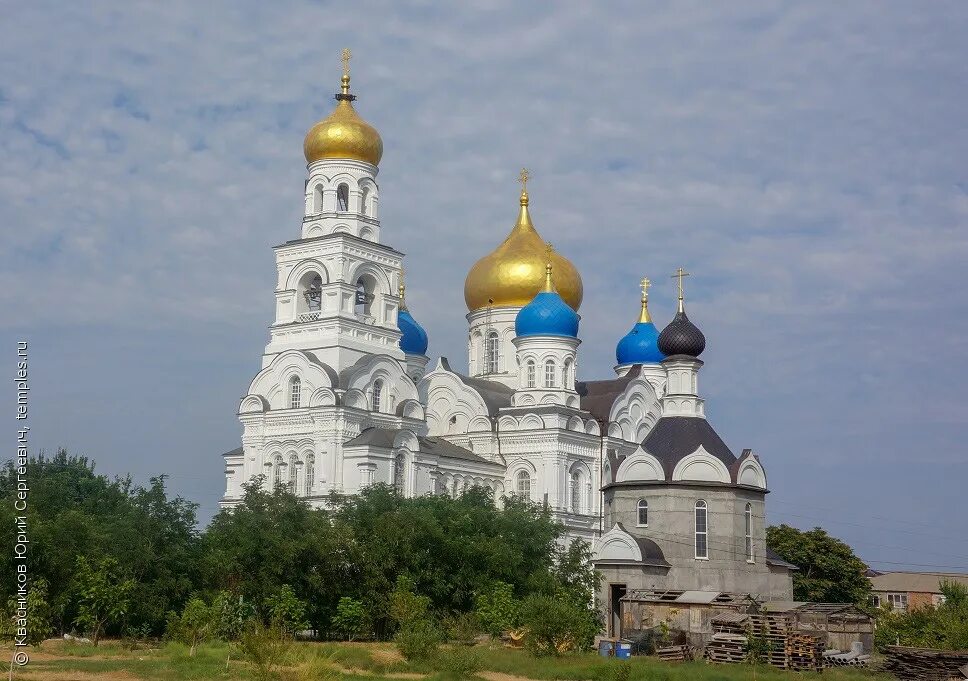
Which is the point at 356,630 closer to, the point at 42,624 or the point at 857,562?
the point at 42,624

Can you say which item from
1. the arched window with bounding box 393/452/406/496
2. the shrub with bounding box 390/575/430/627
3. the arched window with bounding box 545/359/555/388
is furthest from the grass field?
the arched window with bounding box 545/359/555/388

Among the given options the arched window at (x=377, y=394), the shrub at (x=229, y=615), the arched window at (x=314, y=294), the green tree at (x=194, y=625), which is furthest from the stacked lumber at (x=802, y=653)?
the arched window at (x=314, y=294)

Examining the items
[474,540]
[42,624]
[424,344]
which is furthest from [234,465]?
[42,624]

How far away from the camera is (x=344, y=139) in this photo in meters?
41.8

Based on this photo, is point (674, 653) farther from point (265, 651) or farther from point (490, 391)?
point (490, 391)

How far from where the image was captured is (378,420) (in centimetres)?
4106

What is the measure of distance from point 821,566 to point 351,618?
991 inches

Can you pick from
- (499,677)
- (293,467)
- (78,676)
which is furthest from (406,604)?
(293,467)

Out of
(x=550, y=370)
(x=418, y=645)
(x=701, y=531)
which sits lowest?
(x=418, y=645)

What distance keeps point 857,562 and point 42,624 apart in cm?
3666

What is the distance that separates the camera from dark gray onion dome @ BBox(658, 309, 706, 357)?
41031 millimetres

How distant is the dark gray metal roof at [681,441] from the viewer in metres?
38.5

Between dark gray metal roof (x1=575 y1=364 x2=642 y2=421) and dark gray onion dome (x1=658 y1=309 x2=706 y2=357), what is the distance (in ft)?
20.0

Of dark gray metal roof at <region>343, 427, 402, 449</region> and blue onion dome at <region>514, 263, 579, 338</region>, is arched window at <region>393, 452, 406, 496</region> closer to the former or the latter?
dark gray metal roof at <region>343, 427, 402, 449</region>
